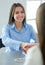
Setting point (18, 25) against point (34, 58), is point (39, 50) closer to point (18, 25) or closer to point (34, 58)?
point (34, 58)

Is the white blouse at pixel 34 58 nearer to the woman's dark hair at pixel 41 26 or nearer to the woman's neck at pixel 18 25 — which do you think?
the woman's dark hair at pixel 41 26

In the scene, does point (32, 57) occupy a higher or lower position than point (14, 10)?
lower

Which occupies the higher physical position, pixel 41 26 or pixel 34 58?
pixel 41 26

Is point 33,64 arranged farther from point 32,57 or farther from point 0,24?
point 0,24

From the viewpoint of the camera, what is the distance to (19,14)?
269 centimetres

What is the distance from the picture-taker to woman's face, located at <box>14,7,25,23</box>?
2678mm

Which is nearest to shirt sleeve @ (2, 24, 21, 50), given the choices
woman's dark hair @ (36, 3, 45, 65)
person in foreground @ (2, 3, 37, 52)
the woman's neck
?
person in foreground @ (2, 3, 37, 52)

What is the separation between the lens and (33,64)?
95 centimetres

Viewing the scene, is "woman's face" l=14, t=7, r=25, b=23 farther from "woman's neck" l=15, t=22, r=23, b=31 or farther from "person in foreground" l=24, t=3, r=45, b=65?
"person in foreground" l=24, t=3, r=45, b=65

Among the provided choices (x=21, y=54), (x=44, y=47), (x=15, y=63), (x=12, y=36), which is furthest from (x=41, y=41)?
(x=12, y=36)

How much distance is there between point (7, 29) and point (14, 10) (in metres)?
0.31

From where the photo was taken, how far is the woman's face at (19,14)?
2.68 meters

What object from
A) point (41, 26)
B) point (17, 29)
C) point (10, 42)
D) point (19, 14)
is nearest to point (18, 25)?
point (17, 29)

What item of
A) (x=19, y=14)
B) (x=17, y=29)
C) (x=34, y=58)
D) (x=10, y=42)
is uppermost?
(x=19, y=14)
